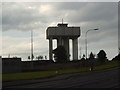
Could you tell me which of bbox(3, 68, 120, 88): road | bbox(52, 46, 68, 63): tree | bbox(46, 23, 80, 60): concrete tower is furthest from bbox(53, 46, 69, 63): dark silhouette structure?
bbox(3, 68, 120, 88): road

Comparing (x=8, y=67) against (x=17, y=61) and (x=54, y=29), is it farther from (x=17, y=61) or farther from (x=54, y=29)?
(x=54, y=29)

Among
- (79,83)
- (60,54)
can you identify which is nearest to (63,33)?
(60,54)

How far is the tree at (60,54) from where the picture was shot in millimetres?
118875

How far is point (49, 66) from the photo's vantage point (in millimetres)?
99188

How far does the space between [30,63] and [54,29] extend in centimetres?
2082

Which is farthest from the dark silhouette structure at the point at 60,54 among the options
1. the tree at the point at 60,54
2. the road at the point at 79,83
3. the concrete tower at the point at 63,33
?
the road at the point at 79,83

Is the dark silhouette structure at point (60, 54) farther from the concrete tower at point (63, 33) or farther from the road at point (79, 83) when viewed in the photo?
the road at point (79, 83)

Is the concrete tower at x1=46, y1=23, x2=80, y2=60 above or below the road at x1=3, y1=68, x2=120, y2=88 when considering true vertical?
above

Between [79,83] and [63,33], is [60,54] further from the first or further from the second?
[79,83]

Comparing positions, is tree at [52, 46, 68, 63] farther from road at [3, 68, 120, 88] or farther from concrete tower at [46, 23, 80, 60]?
road at [3, 68, 120, 88]

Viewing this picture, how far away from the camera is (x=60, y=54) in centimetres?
12194

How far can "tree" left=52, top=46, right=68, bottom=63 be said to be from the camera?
119m

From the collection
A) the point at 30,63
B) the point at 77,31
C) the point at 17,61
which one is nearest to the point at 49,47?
the point at 77,31

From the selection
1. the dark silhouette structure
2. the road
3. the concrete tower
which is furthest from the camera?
the dark silhouette structure
